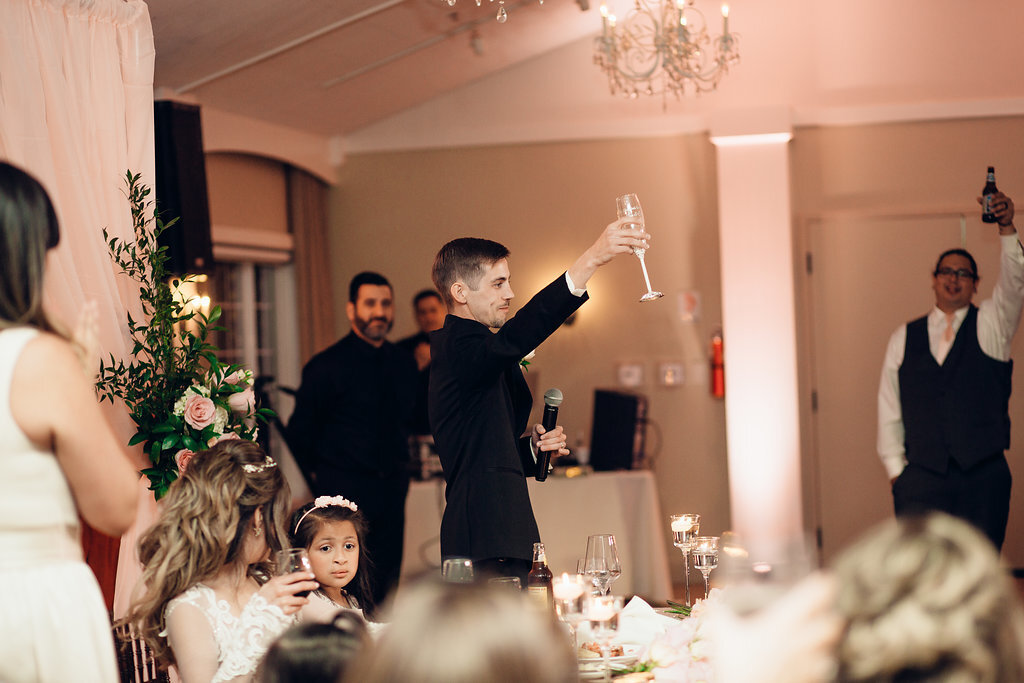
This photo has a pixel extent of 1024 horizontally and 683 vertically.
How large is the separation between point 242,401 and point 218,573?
1055mm

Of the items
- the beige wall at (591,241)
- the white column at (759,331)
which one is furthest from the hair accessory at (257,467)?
the beige wall at (591,241)

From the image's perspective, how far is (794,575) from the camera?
1.17 meters

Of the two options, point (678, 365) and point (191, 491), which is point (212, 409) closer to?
point (191, 491)

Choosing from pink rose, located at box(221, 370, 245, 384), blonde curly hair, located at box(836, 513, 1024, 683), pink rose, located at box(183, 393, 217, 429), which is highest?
pink rose, located at box(221, 370, 245, 384)

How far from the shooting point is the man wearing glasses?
4121 mm

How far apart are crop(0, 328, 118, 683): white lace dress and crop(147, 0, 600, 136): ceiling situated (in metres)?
3.12

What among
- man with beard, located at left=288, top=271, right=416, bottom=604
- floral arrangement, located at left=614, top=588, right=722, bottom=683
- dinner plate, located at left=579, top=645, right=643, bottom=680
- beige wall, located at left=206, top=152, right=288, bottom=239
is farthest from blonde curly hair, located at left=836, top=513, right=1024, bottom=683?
beige wall, located at left=206, top=152, right=288, bottom=239

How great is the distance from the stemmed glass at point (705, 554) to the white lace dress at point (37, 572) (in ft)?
4.15

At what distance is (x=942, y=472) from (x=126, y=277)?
3.16m

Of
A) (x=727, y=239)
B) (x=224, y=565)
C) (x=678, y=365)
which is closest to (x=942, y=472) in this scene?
(x=727, y=239)

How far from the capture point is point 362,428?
450 centimetres

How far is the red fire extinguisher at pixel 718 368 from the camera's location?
21.1 ft

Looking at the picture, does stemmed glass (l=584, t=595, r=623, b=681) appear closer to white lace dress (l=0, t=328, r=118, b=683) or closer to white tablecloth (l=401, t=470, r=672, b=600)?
white lace dress (l=0, t=328, r=118, b=683)

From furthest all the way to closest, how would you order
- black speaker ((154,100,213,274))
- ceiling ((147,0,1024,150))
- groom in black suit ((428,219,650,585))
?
1. ceiling ((147,0,1024,150))
2. black speaker ((154,100,213,274))
3. groom in black suit ((428,219,650,585))
